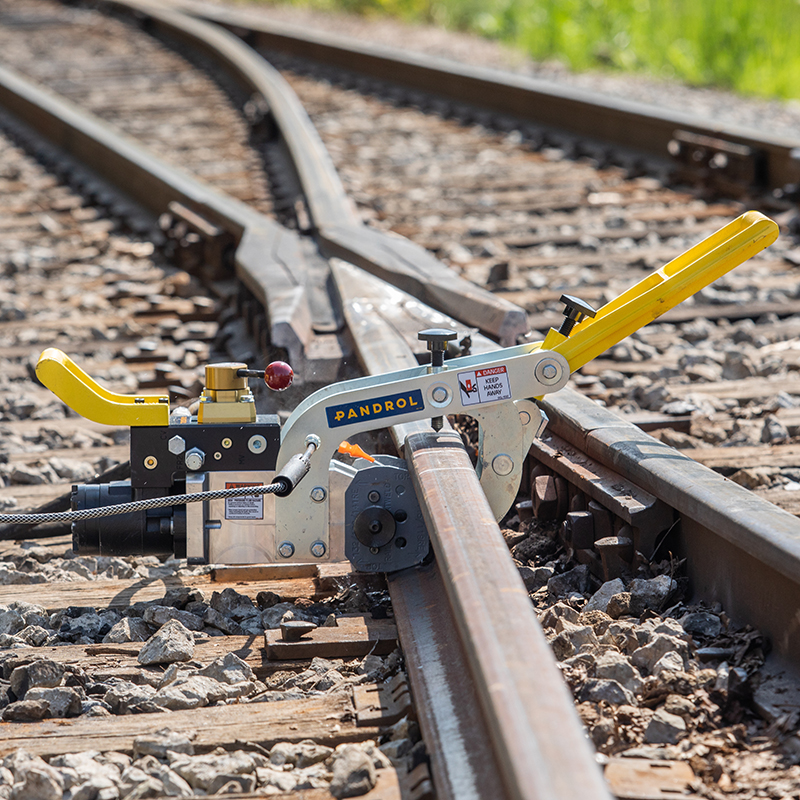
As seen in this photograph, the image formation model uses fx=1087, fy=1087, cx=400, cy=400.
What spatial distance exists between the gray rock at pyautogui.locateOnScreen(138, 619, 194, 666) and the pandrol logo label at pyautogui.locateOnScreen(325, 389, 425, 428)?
581 mm

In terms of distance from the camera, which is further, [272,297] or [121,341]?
[121,341]

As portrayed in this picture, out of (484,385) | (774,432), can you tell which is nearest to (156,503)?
(484,385)

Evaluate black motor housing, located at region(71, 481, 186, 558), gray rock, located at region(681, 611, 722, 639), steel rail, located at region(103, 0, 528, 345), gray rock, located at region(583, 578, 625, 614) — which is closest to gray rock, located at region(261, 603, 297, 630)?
black motor housing, located at region(71, 481, 186, 558)

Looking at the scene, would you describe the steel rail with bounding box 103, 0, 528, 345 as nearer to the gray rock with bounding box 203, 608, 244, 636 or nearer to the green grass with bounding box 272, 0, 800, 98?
the gray rock with bounding box 203, 608, 244, 636

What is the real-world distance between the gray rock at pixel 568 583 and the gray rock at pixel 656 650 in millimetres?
430

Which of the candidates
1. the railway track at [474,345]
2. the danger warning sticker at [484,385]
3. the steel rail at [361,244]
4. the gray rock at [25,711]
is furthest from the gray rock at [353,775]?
the steel rail at [361,244]

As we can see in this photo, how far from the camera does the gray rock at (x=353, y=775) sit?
72.7 inches

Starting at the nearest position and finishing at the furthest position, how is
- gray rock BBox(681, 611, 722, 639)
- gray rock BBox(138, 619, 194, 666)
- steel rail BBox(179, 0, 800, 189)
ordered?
gray rock BBox(681, 611, 722, 639), gray rock BBox(138, 619, 194, 666), steel rail BBox(179, 0, 800, 189)

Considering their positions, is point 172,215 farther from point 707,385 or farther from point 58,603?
point 58,603

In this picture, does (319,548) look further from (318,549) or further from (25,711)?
(25,711)

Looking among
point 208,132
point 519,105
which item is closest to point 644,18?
point 519,105

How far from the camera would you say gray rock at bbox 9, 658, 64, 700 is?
229 centimetres

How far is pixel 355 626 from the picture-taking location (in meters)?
2.47

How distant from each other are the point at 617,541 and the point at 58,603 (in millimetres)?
1393
